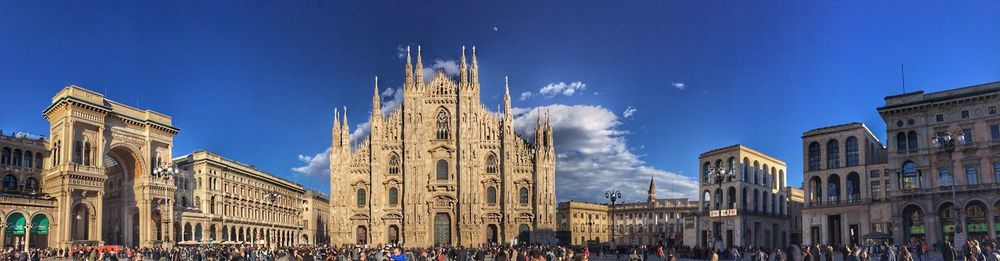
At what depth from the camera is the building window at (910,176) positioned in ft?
176

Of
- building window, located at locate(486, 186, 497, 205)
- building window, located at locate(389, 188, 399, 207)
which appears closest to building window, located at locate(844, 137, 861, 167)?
building window, located at locate(486, 186, 497, 205)

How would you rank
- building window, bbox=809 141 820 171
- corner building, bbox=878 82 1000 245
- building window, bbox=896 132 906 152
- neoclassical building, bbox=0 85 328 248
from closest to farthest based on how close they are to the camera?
corner building, bbox=878 82 1000 245, neoclassical building, bbox=0 85 328 248, building window, bbox=896 132 906 152, building window, bbox=809 141 820 171

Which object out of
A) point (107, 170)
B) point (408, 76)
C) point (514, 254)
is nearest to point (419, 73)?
point (408, 76)

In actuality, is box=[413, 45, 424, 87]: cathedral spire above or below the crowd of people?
above

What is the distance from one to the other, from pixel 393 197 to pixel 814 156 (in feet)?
117

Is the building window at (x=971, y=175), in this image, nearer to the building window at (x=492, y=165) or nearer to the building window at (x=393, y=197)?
the building window at (x=492, y=165)

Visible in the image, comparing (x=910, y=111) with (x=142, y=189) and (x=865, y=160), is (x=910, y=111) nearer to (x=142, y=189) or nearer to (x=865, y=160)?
(x=865, y=160)

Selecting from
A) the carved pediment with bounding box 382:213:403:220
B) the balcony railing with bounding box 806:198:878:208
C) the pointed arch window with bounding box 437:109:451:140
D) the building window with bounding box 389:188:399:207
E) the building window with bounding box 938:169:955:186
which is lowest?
the carved pediment with bounding box 382:213:403:220

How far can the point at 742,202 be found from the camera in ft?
231

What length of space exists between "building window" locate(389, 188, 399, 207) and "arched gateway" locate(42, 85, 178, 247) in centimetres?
1841

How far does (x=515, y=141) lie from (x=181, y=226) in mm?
29613

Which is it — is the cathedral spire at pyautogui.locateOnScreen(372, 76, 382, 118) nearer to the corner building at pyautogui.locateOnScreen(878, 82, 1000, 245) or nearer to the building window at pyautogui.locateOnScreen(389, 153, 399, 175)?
the building window at pyautogui.locateOnScreen(389, 153, 399, 175)

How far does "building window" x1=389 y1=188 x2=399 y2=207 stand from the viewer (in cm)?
7306

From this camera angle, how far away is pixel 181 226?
6962cm
